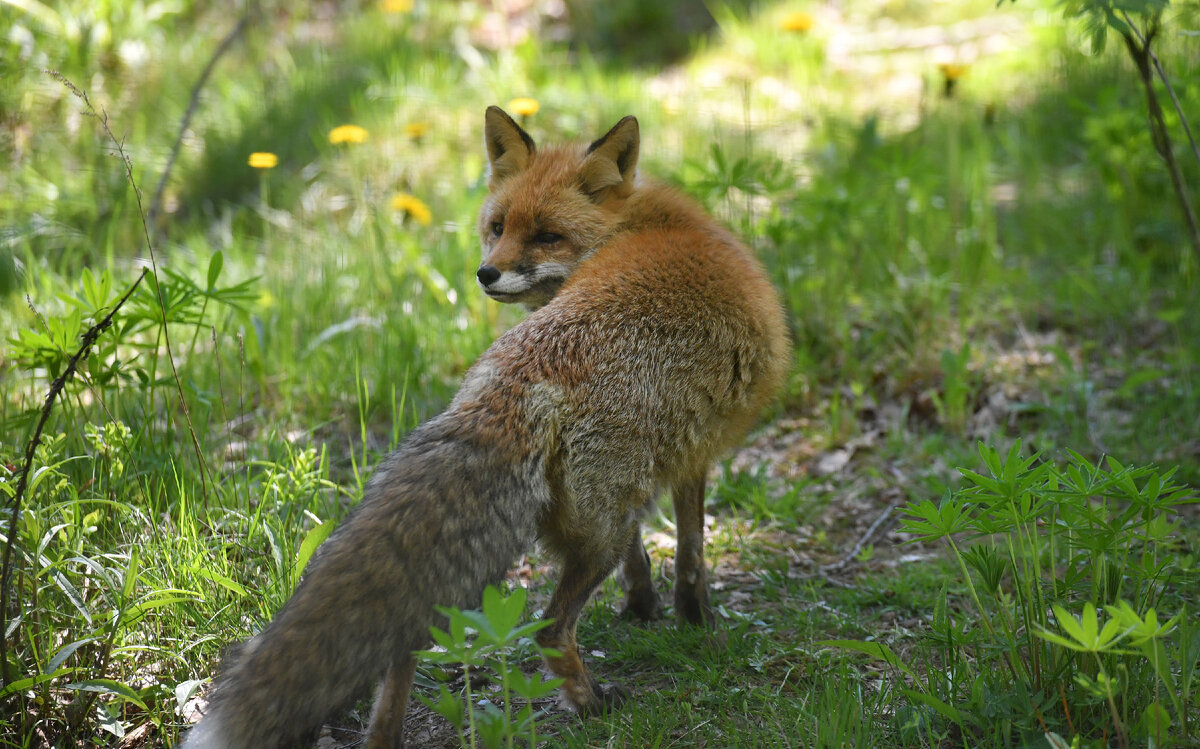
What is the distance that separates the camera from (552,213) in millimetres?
3914

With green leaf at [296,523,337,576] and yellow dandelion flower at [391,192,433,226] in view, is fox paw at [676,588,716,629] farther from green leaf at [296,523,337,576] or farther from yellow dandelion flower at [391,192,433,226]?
yellow dandelion flower at [391,192,433,226]

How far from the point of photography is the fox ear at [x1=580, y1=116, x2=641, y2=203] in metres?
3.96

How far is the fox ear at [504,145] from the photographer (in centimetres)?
423

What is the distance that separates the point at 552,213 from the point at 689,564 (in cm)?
158

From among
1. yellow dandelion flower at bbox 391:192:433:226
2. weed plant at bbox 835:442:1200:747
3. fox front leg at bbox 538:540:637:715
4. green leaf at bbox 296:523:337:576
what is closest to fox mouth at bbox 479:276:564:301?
green leaf at bbox 296:523:337:576

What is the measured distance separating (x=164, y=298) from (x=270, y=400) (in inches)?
61.5

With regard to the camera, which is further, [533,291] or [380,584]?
[533,291]

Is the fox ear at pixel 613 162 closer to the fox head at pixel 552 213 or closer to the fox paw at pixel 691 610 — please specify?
the fox head at pixel 552 213

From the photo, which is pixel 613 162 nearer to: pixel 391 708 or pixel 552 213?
pixel 552 213

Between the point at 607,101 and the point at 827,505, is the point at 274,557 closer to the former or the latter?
the point at 827,505

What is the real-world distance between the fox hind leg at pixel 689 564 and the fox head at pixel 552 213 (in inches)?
41.4

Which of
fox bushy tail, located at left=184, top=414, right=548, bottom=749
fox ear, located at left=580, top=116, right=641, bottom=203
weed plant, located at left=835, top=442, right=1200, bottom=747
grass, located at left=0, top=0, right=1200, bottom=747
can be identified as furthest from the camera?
fox ear, located at left=580, top=116, right=641, bottom=203

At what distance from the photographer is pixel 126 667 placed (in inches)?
122

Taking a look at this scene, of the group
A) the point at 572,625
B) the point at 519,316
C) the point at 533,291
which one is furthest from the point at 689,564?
the point at 519,316
